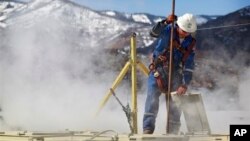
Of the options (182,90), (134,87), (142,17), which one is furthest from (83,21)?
(182,90)

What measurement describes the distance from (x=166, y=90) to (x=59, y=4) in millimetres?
4826

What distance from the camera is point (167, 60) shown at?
23.6ft

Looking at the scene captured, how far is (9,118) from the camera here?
31.3 feet

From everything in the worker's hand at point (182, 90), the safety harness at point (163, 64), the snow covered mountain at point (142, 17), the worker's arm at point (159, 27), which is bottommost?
the worker's hand at point (182, 90)

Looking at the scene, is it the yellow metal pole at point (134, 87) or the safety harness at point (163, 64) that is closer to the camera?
the safety harness at point (163, 64)

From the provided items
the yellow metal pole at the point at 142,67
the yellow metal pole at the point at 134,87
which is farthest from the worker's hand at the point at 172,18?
the yellow metal pole at the point at 142,67

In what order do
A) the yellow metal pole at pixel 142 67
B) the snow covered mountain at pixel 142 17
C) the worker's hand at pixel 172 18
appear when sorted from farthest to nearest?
the snow covered mountain at pixel 142 17
the yellow metal pole at pixel 142 67
the worker's hand at pixel 172 18

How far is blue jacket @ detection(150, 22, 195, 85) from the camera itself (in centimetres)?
716

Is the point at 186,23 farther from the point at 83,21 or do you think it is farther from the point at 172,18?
the point at 83,21

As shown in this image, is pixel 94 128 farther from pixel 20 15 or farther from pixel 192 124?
pixel 20 15

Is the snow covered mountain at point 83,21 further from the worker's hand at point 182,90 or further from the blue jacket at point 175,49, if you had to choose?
the worker's hand at point 182,90

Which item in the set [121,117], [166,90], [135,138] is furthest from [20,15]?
[135,138]

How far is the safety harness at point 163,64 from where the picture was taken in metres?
7.17

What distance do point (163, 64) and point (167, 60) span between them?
0.07 metres
